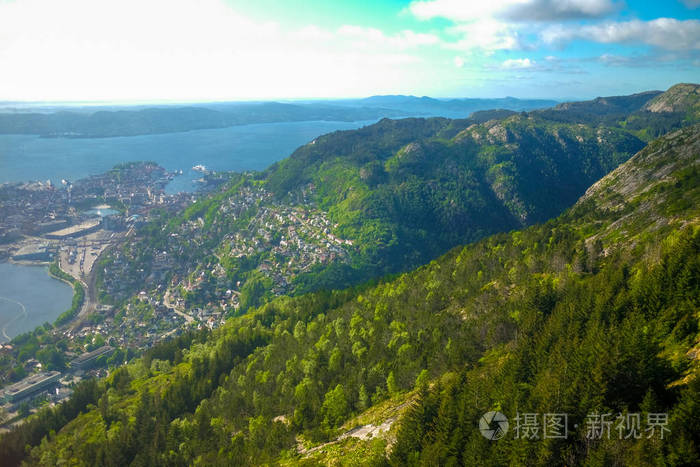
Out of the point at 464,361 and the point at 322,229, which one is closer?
the point at 464,361

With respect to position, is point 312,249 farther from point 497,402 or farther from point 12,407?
point 497,402

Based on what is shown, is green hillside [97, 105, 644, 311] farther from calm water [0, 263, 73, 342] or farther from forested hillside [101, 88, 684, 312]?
calm water [0, 263, 73, 342]

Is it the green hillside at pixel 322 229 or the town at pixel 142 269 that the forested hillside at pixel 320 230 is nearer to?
the green hillside at pixel 322 229

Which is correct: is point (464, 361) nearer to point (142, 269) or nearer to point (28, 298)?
point (142, 269)

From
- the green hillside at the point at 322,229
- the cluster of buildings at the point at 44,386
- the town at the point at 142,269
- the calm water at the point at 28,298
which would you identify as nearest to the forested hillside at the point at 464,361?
the cluster of buildings at the point at 44,386

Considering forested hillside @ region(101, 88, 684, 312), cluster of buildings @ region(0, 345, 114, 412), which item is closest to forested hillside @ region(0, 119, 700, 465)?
cluster of buildings @ region(0, 345, 114, 412)

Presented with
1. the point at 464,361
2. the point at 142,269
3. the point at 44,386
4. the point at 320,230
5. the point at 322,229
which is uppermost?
the point at 464,361

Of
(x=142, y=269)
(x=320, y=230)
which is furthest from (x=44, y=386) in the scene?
(x=320, y=230)
